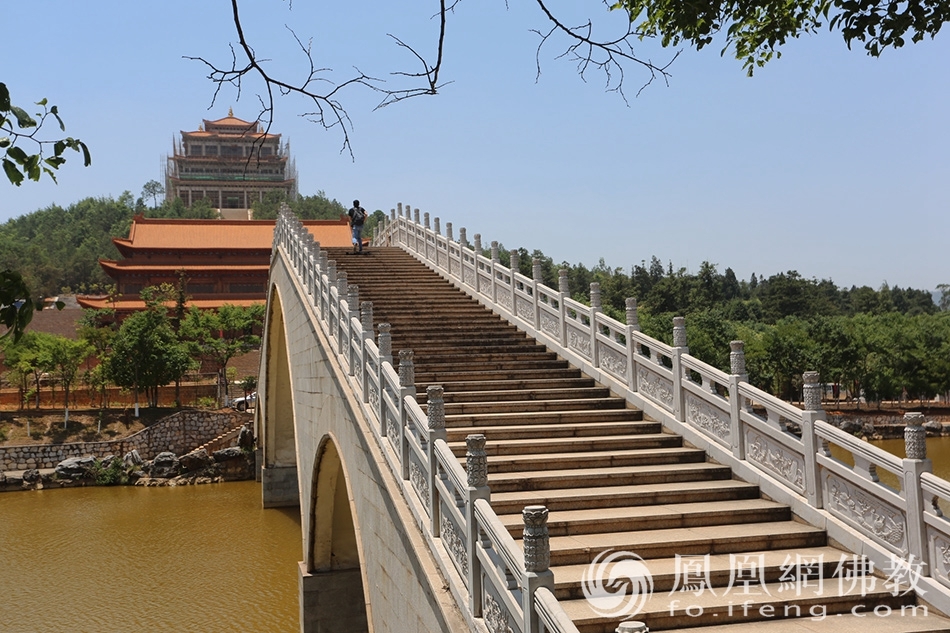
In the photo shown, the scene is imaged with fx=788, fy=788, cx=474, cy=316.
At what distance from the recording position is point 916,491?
200 inches

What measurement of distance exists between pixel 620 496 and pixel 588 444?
116cm

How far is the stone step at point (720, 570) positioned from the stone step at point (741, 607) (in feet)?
0.35

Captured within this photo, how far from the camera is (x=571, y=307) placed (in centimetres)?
1027

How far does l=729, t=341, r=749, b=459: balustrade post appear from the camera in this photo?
272 inches

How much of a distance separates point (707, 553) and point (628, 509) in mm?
814

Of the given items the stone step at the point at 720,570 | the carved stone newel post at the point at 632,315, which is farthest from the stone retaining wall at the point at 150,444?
the stone step at the point at 720,570

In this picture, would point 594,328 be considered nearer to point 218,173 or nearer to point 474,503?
point 474,503

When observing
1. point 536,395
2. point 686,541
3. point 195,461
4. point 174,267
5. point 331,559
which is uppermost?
point 174,267

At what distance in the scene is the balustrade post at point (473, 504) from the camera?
15.4 feet

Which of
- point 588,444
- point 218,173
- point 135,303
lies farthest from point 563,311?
point 218,173

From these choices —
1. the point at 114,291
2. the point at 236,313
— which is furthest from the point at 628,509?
the point at 114,291

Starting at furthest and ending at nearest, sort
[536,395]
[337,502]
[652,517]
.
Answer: [337,502]
[536,395]
[652,517]

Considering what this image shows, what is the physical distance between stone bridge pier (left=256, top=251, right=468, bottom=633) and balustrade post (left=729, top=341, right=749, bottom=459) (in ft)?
9.74

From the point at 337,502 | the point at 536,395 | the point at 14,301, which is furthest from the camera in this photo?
the point at 337,502
